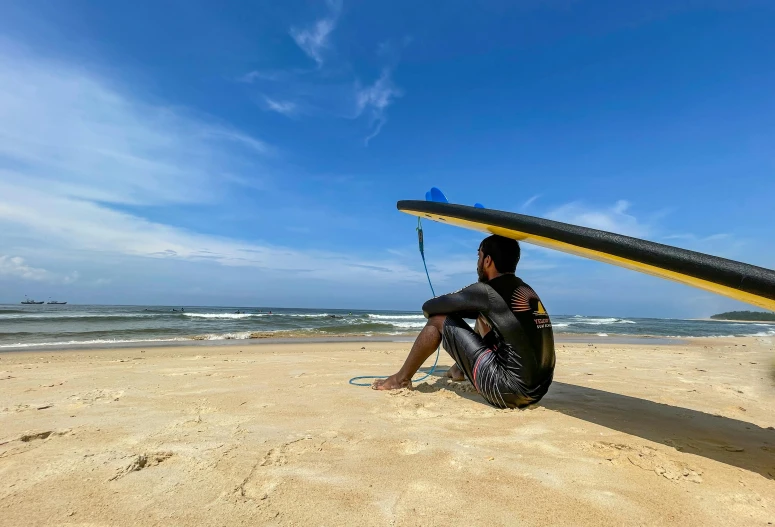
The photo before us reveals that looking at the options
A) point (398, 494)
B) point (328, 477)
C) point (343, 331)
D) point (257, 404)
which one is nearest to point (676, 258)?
point (398, 494)

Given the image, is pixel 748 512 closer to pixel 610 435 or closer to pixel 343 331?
pixel 610 435

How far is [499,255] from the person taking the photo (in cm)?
315

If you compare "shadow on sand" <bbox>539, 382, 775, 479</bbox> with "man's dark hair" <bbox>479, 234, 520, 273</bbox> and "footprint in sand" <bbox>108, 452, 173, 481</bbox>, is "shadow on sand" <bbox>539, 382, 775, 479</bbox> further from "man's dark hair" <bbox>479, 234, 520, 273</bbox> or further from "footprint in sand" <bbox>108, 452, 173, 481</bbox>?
"footprint in sand" <bbox>108, 452, 173, 481</bbox>

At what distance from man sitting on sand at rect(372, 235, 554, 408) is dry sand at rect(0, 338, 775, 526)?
206 millimetres

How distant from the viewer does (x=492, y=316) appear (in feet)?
9.82

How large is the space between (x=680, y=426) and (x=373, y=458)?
2.21 m

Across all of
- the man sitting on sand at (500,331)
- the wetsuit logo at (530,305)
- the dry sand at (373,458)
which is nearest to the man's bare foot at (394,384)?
the dry sand at (373,458)

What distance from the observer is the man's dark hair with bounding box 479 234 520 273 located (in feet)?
10.3

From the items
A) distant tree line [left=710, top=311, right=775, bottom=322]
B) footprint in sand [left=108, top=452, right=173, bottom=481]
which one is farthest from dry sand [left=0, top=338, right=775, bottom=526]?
distant tree line [left=710, top=311, right=775, bottom=322]

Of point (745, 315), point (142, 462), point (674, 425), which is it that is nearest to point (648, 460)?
point (674, 425)

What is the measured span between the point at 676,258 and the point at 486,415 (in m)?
1.58

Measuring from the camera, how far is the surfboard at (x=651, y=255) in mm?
1814

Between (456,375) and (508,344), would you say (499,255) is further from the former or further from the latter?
(456,375)

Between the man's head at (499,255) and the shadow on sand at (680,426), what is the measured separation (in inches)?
45.3
